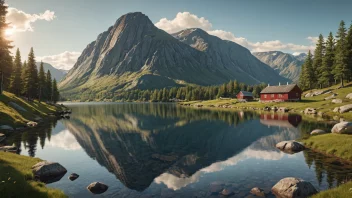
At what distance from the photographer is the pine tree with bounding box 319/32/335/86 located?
106m

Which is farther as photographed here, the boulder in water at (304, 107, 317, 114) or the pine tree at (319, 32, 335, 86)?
the pine tree at (319, 32, 335, 86)

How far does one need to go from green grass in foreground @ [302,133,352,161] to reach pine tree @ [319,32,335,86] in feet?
276

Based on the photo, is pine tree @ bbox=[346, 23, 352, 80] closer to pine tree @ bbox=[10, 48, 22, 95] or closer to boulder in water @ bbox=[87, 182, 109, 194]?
boulder in water @ bbox=[87, 182, 109, 194]

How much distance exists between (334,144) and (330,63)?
92.2 metres

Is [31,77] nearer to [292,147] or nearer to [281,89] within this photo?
[292,147]

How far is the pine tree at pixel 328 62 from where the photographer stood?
106000 millimetres

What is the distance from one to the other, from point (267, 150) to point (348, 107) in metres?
43.3

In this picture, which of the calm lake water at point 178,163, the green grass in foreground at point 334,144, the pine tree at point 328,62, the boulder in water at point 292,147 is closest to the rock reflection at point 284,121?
the calm lake water at point 178,163

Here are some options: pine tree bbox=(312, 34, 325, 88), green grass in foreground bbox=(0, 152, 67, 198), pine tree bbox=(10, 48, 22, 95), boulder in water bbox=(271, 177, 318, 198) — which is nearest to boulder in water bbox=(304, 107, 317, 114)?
pine tree bbox=(312, 34, 325, 88)

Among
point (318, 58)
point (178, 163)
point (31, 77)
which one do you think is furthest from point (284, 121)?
point (31, 77)

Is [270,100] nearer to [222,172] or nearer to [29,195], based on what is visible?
[222,172]

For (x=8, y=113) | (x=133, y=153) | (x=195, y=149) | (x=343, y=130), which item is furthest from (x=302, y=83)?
(x=8, y=113)

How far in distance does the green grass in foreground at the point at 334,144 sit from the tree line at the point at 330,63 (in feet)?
243

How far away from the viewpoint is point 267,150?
3681cm
